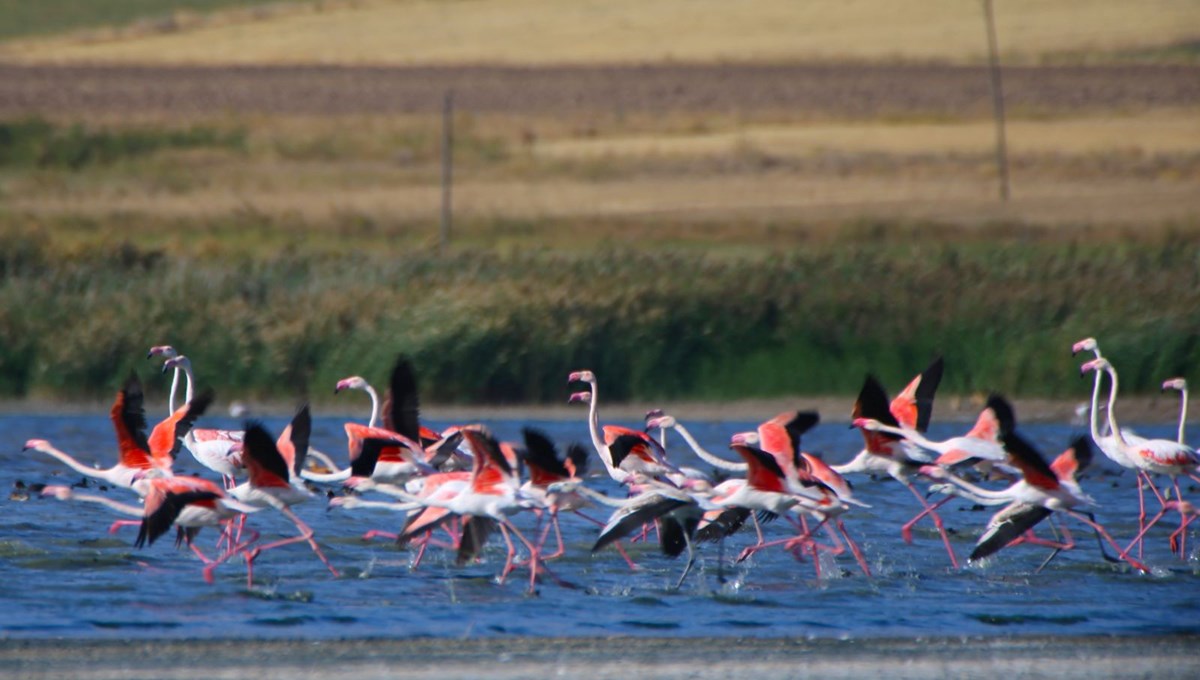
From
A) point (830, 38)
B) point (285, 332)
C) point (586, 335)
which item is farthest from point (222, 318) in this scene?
point (830, 38)

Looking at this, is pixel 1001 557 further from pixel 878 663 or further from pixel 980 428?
pixel 878 663

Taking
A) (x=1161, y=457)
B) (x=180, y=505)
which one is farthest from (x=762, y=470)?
(x=180, y=505)

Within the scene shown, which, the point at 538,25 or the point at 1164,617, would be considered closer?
the point at 1164,617

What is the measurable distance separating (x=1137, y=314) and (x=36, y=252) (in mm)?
13947

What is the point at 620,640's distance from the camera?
10258 mm

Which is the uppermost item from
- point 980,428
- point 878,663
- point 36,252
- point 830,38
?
point 830,38

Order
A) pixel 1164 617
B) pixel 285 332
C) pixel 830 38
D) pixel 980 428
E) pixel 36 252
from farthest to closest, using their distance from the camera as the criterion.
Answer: pixel 830 38 → pixel 36 252 → pixel 285 332 → pixel 980 428 → pixel 1164 617

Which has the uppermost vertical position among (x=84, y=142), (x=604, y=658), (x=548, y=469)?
(x=84, y=142)

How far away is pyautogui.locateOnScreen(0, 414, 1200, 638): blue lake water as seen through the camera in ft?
35.6

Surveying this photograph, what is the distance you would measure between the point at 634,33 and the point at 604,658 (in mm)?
46777

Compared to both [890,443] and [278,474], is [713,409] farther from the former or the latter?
[278,474]

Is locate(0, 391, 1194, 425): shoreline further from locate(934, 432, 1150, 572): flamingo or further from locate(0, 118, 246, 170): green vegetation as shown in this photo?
locate(0, 118, 246, 170): green vegetation

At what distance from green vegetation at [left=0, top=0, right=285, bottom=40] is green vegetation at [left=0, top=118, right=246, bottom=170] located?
18.7 m

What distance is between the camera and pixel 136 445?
12.6 metres
